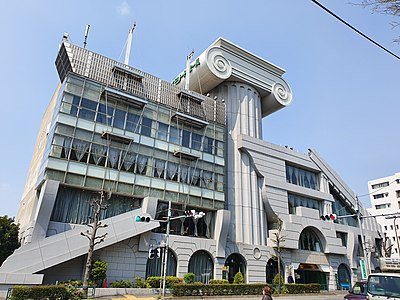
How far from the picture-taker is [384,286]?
38.7 ft

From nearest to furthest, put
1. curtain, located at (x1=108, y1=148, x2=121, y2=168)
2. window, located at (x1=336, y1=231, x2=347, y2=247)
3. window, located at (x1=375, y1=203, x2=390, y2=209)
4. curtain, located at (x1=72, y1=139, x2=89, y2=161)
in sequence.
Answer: curtain, located at (x1=72, y1=139, x2=89, y2=161) < curtain, located at (x1=108, y1=148, x2=121, y2=168) < window, located at (x1=336, y1=231, x2=347, y2=247) < window, located at (x1=375, y1=203, x2=390, y2=209)

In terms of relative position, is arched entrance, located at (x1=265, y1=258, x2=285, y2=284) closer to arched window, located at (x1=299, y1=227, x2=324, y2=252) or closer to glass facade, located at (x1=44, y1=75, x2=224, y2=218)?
arched window, located at (x1=299, y1=227, x2=324, y2=252)

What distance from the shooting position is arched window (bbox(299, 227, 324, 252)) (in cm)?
3931

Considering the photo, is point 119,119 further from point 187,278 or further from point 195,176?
point 187,278

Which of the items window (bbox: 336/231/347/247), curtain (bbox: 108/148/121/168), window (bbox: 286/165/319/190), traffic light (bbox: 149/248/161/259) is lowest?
traffic light (bbox: 149/248/161/259)

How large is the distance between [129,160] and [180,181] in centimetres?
566

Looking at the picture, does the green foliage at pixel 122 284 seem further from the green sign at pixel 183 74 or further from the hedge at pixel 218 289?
the green sign at pixel 183 74

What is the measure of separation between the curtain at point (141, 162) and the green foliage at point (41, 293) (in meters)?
12.3

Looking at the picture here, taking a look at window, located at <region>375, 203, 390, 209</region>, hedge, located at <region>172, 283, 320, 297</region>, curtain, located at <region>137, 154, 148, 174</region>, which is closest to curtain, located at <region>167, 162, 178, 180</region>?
curtain, located at <region>137, 154, 148, 174</region>

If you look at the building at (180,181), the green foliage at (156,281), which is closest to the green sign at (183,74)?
the building at (180,181)

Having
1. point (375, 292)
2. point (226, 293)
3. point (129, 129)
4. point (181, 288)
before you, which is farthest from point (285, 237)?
point (375, 292)

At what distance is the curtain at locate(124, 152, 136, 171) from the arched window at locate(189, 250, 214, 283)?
10746 millimetres

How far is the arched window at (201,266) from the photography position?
29656mm

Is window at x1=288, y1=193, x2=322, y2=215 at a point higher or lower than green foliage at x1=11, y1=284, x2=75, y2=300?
higher
